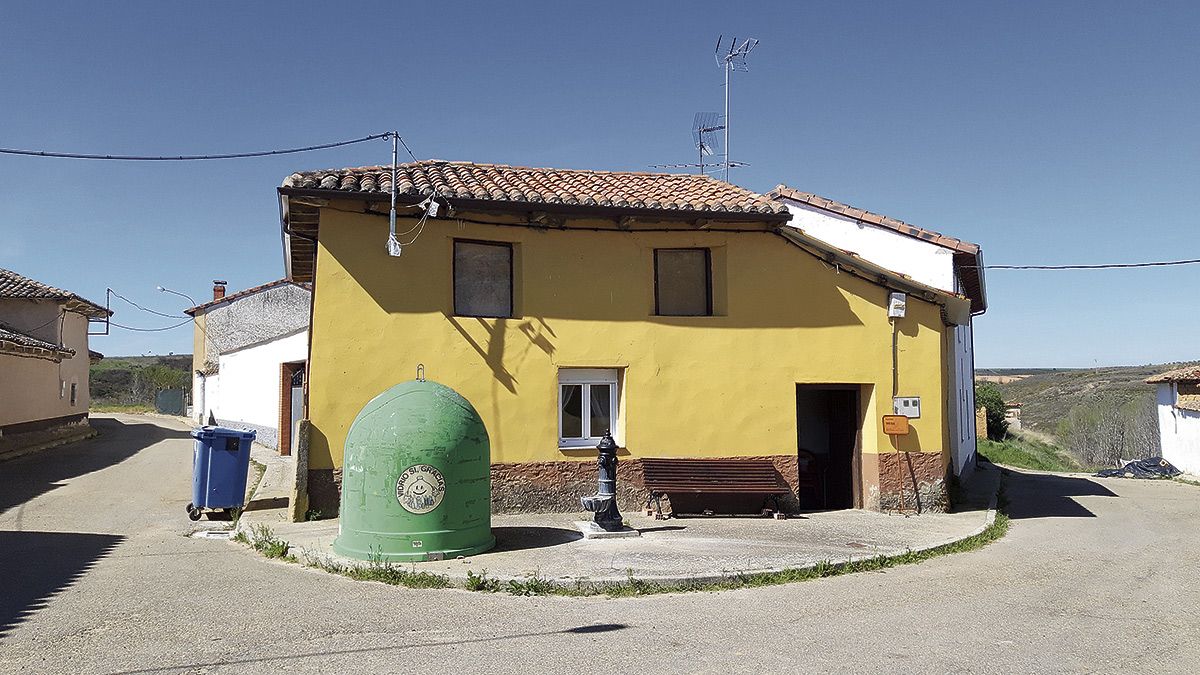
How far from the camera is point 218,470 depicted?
11.0 m

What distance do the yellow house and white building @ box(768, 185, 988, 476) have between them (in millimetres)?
2513

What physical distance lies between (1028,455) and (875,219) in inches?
757

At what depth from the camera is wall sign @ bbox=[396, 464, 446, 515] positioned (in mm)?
8273

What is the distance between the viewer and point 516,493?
36.9 feet

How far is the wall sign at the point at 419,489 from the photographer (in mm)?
8273

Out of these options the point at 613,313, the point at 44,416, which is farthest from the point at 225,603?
the point at 44,416

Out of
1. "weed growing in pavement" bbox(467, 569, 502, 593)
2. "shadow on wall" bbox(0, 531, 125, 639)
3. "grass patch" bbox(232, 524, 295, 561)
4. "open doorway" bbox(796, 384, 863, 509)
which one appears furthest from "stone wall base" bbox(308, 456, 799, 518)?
"shadow on wall" bbox(0, 531, 125, 639)

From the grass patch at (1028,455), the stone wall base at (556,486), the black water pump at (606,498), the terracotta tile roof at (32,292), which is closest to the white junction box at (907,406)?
the stone wall base at (556,486)

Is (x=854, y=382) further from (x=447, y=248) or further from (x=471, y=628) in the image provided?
(x=471, y=628)

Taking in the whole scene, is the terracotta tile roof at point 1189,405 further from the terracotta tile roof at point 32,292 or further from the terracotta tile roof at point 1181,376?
the terracotta tile roof at point 32,292

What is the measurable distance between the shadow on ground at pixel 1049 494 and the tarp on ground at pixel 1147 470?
5.43 ft

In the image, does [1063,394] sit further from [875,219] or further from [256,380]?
[256,380]

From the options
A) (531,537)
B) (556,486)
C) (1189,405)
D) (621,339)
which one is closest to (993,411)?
(1189,405)

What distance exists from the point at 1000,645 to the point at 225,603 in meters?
6.02
